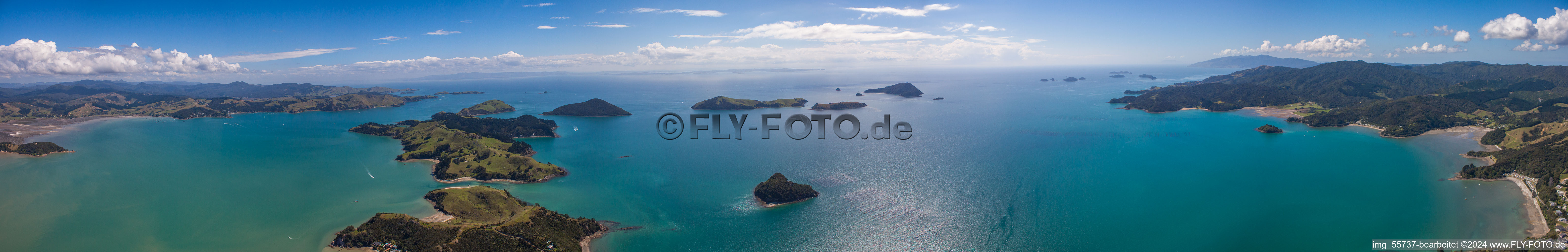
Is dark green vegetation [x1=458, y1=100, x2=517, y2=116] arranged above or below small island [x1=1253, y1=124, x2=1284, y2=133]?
above

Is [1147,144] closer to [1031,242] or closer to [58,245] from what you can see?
[1031,242]

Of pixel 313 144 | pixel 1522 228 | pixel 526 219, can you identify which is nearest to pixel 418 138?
pixel 313 144

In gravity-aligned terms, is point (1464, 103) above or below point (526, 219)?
above

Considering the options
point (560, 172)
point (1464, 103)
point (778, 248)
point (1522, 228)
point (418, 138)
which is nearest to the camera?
point (778, 248)

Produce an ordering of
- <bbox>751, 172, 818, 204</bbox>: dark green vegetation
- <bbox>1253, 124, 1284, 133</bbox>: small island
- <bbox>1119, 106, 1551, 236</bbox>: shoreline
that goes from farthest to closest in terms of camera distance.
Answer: <bbox>1253, 124, 1284, 133</bbox>: small island → <bbox>751, 172, 818, 204</bbox>: dark green vegetation → <bbox>1119, 106, 1551, 236</bbox>: shoreline

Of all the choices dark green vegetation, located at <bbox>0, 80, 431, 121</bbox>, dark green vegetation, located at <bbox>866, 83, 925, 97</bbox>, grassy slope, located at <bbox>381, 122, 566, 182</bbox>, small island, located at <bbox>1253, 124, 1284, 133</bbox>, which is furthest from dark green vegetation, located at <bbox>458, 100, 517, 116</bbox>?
small island, located at <bbox>1253, 124, 1284, 133</bbox>

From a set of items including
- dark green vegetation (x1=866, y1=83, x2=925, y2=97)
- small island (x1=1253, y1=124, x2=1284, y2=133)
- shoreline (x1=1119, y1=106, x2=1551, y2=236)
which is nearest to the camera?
shoreline (x1=1119, y1=106, x2=1551, y2=236)

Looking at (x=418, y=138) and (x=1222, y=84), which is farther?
(x=1222, y=84)

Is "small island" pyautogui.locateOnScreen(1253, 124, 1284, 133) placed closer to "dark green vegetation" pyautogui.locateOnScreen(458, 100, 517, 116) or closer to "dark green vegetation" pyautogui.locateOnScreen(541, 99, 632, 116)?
"dark green vegetation" pyautogui.locateOnScreen(541, 99, 632, 116)
